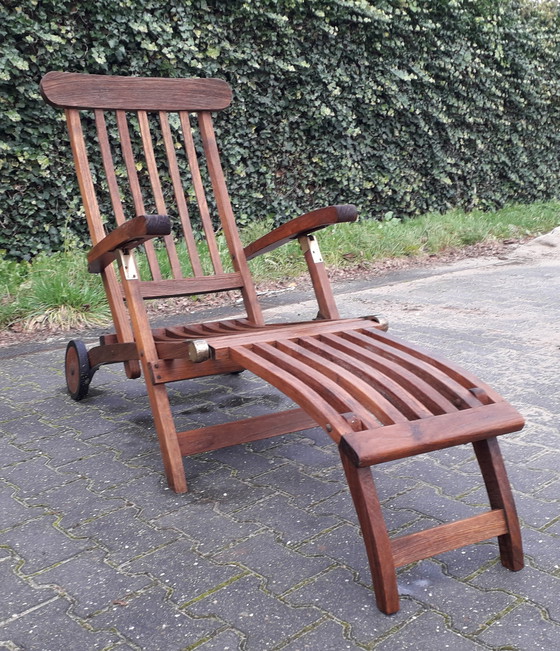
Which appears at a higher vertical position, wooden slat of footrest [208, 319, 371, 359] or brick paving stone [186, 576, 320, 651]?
wooden slat of footrest [208, 319, 371, 359]

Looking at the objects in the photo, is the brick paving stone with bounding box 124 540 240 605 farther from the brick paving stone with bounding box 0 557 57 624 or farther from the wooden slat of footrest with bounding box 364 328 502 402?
the wooden slat of footrest with bounding box 364 328 502 402

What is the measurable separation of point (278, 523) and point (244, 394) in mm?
1318

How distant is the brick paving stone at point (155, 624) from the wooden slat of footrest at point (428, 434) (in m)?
0.53

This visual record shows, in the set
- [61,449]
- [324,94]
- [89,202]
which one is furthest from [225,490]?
[324,94]

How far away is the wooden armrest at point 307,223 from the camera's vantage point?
2.64 meters

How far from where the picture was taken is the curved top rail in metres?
3.06

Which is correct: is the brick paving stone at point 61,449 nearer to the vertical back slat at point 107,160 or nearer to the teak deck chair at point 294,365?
the teak deck chair at point 294,365

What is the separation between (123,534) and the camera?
206 cm

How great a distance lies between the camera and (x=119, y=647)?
1.55 m

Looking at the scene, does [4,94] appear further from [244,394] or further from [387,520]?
[387,520]

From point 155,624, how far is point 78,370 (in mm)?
1775

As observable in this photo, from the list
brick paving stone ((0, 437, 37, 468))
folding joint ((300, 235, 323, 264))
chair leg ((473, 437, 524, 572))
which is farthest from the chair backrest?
chair leg ((473, 437, 524, 572))

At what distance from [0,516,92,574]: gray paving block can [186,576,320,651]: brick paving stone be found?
0.48m

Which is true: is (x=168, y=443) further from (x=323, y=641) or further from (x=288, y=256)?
(x=288, y=256)
